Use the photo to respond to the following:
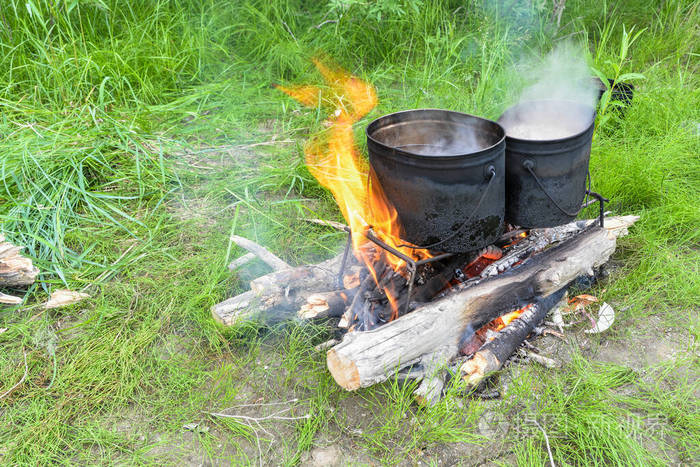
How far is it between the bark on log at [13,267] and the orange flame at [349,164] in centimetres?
185

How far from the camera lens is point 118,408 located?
8.08 feet

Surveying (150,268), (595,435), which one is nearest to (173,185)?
(150,268)

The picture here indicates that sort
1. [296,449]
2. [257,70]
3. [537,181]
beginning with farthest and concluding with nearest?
1. [257,70]
2. [537,181]
3. [296,449]

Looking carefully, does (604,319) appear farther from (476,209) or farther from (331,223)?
(331,223)

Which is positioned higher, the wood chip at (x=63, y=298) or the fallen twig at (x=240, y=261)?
the wood chip at (x=63, y=298)

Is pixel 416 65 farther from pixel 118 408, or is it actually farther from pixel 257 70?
pixel 118 408

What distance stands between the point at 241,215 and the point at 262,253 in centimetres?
71

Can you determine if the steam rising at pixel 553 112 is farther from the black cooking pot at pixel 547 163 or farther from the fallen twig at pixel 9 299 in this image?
the fallen twig at pixel 9 299

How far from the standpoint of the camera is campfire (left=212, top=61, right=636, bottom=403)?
238cm

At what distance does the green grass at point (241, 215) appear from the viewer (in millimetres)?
2334

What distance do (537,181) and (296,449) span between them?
5.59 ft

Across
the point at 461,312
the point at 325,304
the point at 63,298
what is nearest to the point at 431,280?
the point at 461,312

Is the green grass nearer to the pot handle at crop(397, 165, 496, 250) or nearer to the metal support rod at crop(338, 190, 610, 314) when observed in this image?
the metal support rod at crop(338, 190, 610, 314)

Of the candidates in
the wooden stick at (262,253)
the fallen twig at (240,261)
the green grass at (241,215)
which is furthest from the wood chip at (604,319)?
the fallen twig at (240,261)
